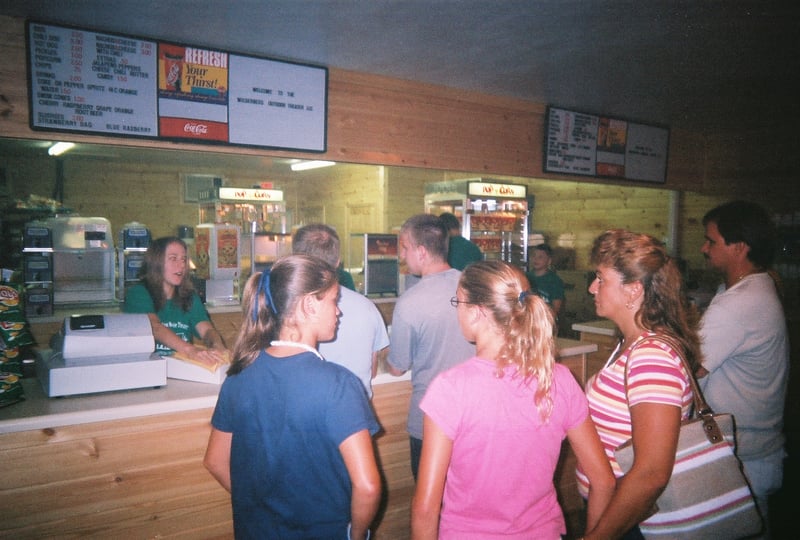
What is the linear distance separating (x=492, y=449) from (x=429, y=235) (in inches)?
52.3

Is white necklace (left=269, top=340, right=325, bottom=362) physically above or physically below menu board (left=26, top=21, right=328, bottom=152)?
below

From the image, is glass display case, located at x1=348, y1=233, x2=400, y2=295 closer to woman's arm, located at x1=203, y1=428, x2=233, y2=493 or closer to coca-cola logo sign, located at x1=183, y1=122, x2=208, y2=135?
coca-cola logo sign, located at x1=183, y1=122, x2=208, y2=135

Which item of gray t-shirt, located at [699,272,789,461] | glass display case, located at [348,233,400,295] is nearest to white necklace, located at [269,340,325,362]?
gray t-shirt, located at [699,272,789,461]

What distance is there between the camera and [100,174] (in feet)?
29.6

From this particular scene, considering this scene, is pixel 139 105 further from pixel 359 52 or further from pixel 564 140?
pixel 564 140

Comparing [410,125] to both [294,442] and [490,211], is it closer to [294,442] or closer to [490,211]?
[490,211]

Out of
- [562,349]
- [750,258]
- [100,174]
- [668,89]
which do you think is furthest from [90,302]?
[100,174]

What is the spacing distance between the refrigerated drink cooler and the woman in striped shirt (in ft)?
14.7

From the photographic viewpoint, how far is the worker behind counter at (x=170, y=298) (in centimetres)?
290

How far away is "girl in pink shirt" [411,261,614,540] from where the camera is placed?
1245 millimetres

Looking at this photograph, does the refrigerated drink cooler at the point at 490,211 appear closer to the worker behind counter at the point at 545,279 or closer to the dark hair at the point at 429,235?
the worker behind counter at the point at 545,279

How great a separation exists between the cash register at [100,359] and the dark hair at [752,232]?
8.20 feet

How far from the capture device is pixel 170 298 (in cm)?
301

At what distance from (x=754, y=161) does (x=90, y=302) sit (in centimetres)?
652
